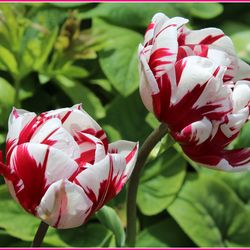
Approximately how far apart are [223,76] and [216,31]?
0.15ft

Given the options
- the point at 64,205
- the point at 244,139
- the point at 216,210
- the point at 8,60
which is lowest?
the point at 216,210

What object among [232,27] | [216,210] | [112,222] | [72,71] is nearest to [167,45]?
[112,222]

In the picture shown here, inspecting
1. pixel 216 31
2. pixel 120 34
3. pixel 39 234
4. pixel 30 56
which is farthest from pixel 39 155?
pixel 120 34

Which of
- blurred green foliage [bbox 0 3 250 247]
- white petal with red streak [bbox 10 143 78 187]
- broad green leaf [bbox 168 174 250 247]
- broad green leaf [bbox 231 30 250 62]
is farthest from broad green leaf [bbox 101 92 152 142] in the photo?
white petal with red streak [bbox 10 143 78 187]

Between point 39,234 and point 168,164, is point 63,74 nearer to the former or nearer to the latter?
point 168,164

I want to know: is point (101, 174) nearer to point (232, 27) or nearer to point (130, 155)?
point (130, 155)

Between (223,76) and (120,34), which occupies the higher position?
(223,76)

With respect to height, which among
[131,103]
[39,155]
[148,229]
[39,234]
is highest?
[39,155]

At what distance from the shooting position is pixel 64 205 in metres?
0.63

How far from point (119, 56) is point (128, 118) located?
100 millimetres

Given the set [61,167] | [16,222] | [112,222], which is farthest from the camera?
[16,222]

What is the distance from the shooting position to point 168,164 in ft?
3.64

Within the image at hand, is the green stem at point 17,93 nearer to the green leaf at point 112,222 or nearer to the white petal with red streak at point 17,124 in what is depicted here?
the green leaf at point 112,222

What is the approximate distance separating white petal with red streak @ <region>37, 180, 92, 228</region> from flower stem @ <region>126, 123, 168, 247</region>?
0.14 m
